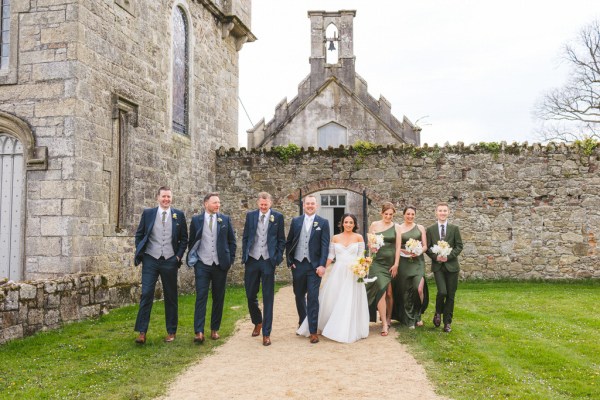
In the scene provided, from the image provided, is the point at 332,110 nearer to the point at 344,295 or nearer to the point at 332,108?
the point at 332,108

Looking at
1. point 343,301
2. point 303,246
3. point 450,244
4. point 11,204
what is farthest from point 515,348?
point 11,204

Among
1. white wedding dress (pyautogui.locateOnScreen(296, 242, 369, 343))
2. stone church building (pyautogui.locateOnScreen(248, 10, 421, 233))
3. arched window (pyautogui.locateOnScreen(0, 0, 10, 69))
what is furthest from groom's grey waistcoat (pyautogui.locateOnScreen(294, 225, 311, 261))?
stone church building (pyautogui.locateOnScreen(248, 10, 421, 233))

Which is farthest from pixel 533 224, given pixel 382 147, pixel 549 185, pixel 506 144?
pixel 382 147

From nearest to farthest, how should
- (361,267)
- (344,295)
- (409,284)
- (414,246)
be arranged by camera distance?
(361,267)
(344,295)
(414,246)
(409,284)

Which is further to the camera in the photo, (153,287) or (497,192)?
(497,192)

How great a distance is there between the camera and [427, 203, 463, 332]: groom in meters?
8.14

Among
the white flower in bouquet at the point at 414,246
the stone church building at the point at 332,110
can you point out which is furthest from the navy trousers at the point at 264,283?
the stone church building at the point at 332,110

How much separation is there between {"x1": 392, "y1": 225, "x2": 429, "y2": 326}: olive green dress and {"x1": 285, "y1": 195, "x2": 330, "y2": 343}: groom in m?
1.43

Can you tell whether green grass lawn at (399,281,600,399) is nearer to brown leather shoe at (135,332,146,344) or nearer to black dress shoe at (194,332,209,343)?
black dress shoe at (194,332,209,343)

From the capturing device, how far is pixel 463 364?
6398 millimetres

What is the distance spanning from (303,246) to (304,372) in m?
1.89

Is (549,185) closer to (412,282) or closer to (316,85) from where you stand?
(412,282)

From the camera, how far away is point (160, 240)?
755 cm

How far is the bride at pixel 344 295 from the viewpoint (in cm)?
784
